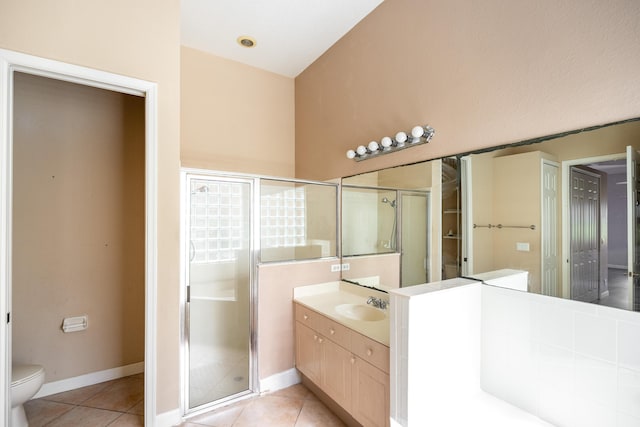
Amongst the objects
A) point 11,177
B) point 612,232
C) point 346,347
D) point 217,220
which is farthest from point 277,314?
point 612,232

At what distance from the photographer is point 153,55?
1922 mm

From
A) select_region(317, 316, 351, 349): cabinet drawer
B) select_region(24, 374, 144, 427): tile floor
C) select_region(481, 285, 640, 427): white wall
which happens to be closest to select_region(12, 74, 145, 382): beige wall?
select_region(24, 374, 144, 427): tile floor

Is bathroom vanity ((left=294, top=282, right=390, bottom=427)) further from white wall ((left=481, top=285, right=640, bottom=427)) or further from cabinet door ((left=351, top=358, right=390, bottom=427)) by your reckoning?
white wall ((left=481, top=285, right=640, bottom=427))

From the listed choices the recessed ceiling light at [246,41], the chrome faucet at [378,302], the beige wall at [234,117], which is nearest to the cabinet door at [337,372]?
the chrome faucet at [378,302]

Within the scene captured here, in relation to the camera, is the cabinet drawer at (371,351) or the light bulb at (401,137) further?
the light bulb at (401,137)

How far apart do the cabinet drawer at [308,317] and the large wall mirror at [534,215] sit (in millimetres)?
617

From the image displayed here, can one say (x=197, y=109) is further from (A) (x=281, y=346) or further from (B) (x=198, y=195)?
(A) (x=281, y=346)

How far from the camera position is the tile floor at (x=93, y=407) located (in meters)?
2.04

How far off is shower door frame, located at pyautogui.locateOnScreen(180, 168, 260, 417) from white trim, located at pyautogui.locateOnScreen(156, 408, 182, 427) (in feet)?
0.24

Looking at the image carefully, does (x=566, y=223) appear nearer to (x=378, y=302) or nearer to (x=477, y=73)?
(x=477, y=73)

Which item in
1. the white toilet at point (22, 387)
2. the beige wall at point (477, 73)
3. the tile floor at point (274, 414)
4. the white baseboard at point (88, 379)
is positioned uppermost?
the beige wall at point (477, 73)

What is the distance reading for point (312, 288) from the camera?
2.59 metres

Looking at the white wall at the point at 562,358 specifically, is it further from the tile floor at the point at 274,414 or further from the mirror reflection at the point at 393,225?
the tile floor at the point at 274,414

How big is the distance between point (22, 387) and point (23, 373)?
12 centimetres
